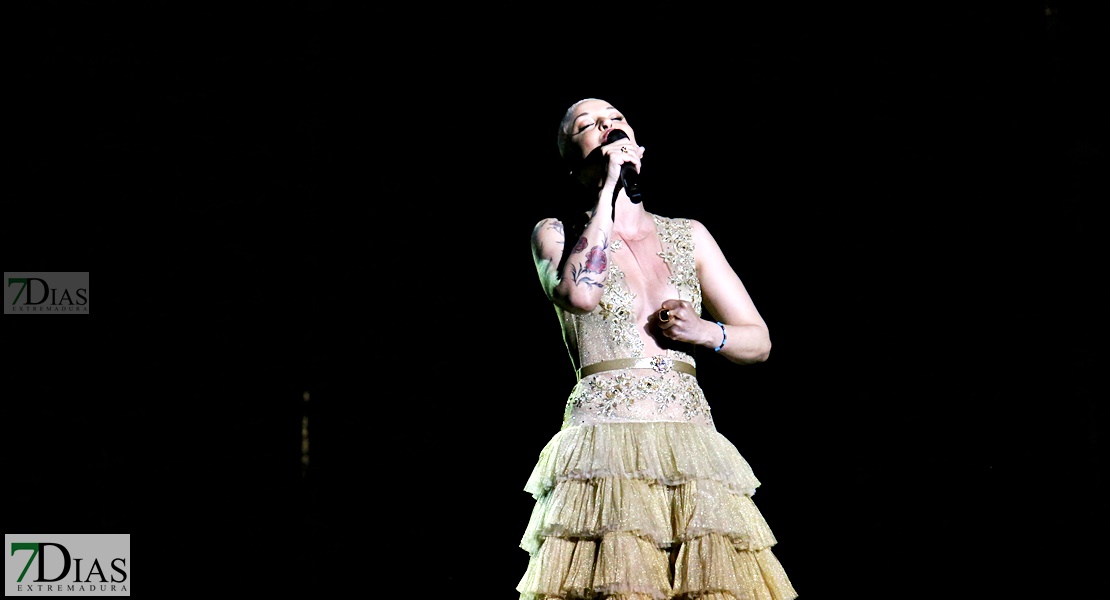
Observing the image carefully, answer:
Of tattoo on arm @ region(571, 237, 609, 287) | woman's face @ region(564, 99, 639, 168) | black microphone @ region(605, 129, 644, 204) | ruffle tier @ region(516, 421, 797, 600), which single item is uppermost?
woman's face @ region(564, 99, 639, 168)

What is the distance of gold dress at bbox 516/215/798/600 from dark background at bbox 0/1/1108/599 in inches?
42.6

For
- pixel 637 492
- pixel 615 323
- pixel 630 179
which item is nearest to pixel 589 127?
pixel 630 179

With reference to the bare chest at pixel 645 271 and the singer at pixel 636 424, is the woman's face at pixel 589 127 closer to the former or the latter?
the singer at pixel 636 424

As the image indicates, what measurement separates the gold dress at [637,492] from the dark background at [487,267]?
1.08m

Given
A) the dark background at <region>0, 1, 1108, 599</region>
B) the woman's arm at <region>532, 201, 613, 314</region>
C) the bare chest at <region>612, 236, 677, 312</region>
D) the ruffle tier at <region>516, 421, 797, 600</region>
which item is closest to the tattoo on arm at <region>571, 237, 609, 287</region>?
the woman's arm at <region>532, 201, 613, 314</region>

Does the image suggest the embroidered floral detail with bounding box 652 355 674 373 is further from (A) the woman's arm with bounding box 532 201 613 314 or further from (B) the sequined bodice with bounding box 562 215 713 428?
(A) the woman's arm with bounding box 532 201 613 314

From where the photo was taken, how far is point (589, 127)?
2070mm

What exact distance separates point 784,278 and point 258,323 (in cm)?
141

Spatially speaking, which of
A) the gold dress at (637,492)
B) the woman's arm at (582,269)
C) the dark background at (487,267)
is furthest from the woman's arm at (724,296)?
the dark background at (487,267)

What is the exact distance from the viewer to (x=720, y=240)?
9.80ft

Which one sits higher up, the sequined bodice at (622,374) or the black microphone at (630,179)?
the black microphone at (630,179)

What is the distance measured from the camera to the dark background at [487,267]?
2.80 m

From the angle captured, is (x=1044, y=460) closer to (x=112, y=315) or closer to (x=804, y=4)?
(x=804, y=4)

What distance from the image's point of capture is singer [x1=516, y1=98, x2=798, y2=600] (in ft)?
5.57
